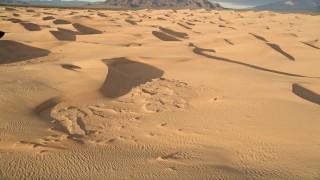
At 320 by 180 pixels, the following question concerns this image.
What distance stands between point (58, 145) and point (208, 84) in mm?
4248

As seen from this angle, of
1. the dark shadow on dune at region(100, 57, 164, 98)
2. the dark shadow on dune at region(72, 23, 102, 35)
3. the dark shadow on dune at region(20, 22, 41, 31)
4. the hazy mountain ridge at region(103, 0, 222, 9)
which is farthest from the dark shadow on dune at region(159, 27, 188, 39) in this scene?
the hazy mountain ridge at region(103, 0, 222, 9)

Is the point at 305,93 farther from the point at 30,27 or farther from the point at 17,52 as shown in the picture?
the point at 30,27

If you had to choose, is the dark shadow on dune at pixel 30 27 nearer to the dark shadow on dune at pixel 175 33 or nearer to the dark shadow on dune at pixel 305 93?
the dark shadow on dune at pixel 175 33

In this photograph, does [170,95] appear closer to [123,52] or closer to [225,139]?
[225,139]

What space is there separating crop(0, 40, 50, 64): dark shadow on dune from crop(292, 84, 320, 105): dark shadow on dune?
8080 mm

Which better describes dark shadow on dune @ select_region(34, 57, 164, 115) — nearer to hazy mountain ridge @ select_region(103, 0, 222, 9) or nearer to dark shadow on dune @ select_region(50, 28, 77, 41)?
dark shadow on dune @ select_region(50, 28, 77, 41)

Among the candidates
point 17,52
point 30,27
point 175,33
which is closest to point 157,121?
point 17,52

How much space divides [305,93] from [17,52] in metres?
9.45

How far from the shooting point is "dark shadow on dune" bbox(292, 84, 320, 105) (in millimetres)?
6477

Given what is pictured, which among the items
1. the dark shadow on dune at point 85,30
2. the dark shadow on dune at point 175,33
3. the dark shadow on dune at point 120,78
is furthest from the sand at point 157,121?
the dark shadow on dune at point 175,33

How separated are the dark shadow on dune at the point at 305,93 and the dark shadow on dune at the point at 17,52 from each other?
8080mm

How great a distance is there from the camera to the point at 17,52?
11141 millimetres

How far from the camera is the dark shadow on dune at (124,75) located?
682 centimetres

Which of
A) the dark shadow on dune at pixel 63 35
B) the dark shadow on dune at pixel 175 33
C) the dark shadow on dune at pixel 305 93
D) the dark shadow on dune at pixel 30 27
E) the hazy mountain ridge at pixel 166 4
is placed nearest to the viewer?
the dark shadow on dune at pixel 305 93
